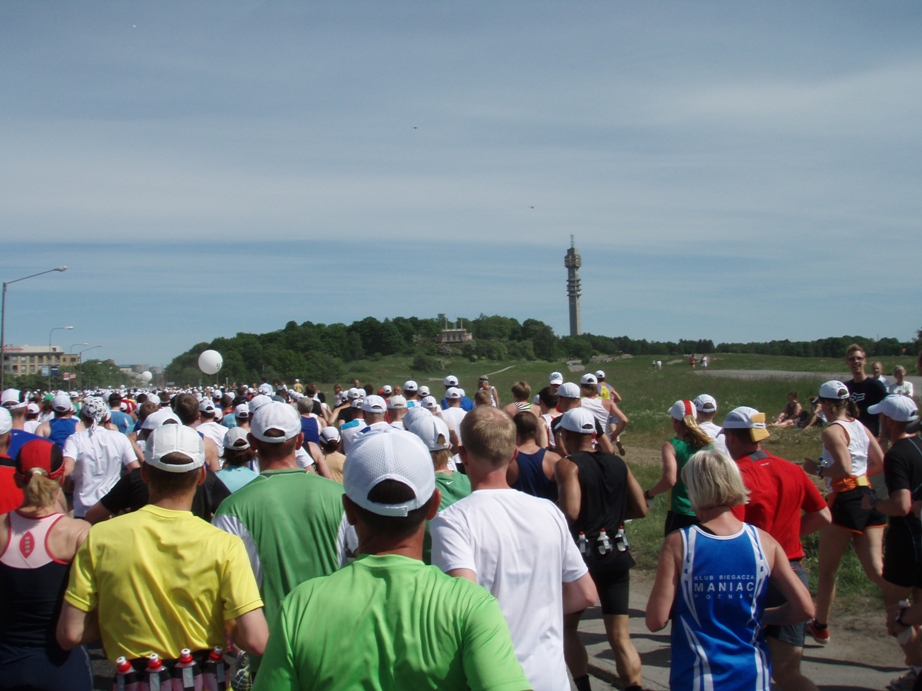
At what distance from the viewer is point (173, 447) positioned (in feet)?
10.4

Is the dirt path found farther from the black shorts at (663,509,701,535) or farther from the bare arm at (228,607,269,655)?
the bare arm at (228,607,269,655)

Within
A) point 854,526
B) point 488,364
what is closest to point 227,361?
point 488,364

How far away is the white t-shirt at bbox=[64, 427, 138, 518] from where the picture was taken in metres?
7.66

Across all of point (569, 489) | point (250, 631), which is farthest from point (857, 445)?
A: point (250, 631)

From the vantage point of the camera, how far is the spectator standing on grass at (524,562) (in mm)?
3203

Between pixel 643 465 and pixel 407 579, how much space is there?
1521 cm

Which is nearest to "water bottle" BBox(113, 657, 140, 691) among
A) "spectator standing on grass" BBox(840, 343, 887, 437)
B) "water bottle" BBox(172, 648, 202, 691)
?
"water bottle" BBox(172, 648, 202, 691)

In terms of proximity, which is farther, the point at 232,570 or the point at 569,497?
the point at 569,497

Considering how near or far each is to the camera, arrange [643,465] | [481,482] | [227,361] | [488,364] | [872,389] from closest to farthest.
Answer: [481,482], [872,389], [643,465], [227,361], [488,364]

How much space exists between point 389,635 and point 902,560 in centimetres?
462

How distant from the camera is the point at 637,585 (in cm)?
811

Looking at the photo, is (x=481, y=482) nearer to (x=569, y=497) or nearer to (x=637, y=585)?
(x=569, y=497)

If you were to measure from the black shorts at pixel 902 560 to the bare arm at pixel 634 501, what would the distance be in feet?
5.43

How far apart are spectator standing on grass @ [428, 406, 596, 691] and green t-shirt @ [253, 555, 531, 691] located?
46.3 inches
